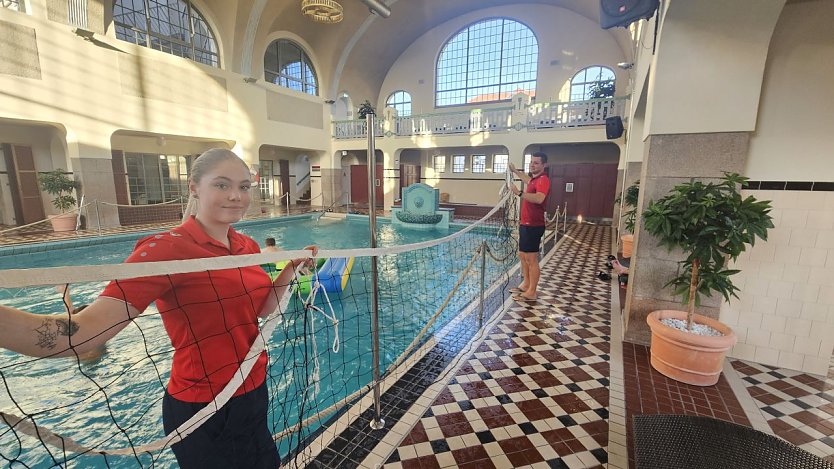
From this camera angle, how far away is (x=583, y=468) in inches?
71.2

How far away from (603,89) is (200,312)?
12511 millimetres

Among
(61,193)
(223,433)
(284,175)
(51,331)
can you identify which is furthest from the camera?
(284,175)

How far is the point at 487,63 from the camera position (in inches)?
540

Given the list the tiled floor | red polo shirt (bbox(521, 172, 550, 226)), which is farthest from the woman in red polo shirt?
red polo shirt (bbox(521, 172, 550, 226))

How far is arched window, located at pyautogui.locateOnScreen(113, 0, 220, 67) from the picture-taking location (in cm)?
904

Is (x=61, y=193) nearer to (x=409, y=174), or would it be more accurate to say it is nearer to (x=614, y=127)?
(x=409, y=174)

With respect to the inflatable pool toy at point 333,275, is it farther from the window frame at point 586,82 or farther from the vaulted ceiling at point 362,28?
the window frame at point 586,82

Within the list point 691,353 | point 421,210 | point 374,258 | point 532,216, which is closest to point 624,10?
point 532,216

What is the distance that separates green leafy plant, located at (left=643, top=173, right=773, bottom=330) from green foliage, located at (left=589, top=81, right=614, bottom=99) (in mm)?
9647

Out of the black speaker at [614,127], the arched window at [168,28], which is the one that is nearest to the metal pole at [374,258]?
the black speaker at [614,127]

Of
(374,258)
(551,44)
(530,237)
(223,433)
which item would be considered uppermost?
(551,44)

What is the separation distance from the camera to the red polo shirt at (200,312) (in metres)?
1.00

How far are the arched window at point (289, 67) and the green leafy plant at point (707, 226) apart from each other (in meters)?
13.2

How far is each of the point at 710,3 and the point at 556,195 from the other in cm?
1054
